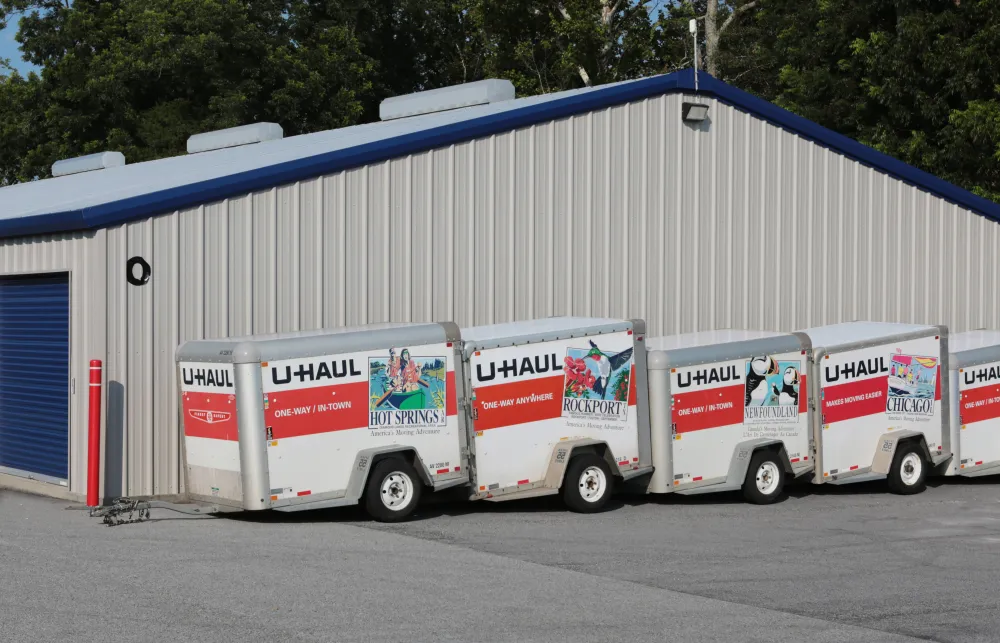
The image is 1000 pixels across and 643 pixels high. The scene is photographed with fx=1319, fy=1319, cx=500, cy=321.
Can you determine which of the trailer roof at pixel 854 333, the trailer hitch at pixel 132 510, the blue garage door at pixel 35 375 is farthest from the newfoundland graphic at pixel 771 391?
the blue garage door at pixel 35 375

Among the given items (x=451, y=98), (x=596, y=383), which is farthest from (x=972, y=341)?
(x=451, y=98)

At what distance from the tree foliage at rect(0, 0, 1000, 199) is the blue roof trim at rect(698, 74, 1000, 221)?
12.4m

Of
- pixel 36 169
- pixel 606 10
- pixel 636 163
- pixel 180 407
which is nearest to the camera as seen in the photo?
pixel 180 407

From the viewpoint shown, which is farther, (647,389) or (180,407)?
(647,389)

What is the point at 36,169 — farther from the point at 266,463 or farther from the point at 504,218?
the point at 266,463

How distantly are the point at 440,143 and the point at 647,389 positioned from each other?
4.42 m

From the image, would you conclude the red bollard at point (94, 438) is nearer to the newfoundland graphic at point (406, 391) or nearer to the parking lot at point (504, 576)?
the parking lot at point (504, 576)

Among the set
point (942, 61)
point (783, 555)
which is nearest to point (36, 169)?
point (942, 61)

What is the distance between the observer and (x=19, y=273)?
15906 mm

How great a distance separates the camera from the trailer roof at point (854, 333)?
16.8 meters

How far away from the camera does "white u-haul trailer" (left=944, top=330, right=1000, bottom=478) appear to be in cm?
1798

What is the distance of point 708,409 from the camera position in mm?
15422

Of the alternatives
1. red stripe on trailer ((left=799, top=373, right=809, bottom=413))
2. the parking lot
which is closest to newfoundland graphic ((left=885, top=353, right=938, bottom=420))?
red stripe on trailer ((left=799, top=373, right=809, bottom=413))

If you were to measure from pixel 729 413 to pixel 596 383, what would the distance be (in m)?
1.90
